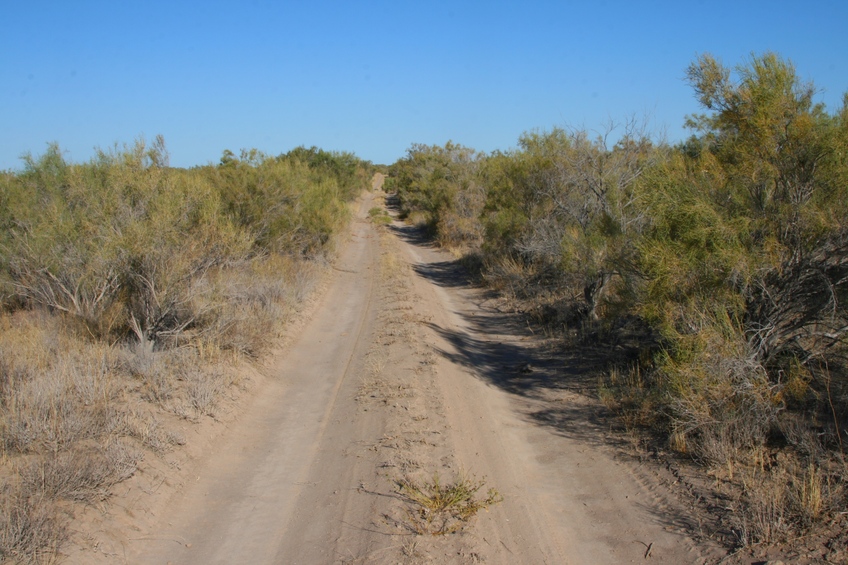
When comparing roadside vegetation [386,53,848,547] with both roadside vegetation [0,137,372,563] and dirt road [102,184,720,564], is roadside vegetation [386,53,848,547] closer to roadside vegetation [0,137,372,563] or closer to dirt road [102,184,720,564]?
dirt road [102,184,720,564]

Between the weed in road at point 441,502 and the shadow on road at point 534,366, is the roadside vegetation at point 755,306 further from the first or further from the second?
the weed in road at point 441,502

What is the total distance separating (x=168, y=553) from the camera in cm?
504

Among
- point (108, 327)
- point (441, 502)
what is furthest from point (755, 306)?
point (108, 327)

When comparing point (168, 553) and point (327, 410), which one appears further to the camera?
point (327, 410)

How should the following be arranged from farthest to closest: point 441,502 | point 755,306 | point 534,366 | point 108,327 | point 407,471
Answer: point 534,366
point 108,327
point 755,306
point 407,471
point 441,502

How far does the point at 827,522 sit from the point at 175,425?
6.82 metres

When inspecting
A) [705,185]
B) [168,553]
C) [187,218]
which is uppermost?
[705,185]

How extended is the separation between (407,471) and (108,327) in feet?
20.7

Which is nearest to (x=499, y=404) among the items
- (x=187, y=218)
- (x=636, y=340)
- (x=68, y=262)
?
(x=636, y=340)

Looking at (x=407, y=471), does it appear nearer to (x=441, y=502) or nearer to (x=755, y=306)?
(x=441, y=502)

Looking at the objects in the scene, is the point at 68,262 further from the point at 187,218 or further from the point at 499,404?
the point at 499,404

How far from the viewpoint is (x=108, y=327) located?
32.0ft

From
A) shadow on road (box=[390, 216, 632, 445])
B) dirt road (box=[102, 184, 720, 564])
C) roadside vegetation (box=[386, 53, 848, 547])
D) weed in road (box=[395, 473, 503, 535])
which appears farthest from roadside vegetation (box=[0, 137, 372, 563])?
roadside vegetation (box=[386, 53, 848, 547])

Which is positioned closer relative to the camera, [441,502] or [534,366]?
[441,502]
